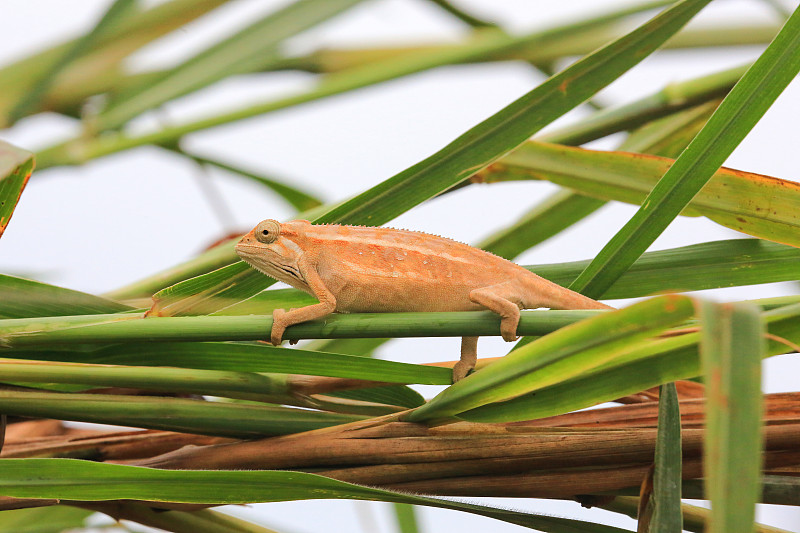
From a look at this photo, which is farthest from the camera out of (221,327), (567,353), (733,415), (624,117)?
(624,117)

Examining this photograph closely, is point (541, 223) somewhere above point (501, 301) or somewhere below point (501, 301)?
above

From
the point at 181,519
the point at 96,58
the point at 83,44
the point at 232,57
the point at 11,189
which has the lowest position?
the point at 181,519

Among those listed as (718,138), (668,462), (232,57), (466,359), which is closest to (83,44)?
(232,57)

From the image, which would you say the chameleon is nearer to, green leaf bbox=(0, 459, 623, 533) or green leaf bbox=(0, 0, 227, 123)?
green leaf bbox=(0, 459, 623, 533)

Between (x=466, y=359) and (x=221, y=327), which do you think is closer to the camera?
(x=221, y=327)

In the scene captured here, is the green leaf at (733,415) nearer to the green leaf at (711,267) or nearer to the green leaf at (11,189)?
the green leaf at (711,267)

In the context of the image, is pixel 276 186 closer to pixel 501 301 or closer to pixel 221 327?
pixel 501 301

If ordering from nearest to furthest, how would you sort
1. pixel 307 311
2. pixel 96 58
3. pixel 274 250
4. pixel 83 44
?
pixel 307 311, pixel 274 250, pixel 83 44, pixel 96 58

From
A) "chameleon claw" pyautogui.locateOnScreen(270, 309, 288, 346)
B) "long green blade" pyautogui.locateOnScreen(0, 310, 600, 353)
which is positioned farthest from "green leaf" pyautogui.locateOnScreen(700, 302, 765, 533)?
"chameleon claw" pyautogui.locateOnScreen(270, 309, 288, 346)
